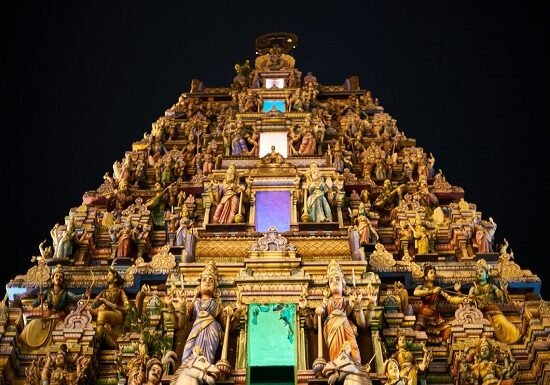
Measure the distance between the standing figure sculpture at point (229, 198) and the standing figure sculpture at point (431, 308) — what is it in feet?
16.3

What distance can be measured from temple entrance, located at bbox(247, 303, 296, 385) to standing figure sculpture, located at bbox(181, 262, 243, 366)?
1.43 ft

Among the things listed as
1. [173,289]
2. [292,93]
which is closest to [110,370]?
[173,289]

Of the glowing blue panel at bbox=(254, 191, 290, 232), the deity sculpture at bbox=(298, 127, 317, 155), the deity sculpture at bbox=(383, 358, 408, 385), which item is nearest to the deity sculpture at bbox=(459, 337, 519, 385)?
the deity sculpture at bbox=(383, 358, 408, 385)

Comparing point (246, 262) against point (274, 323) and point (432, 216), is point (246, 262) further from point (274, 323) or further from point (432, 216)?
point (432, 216)

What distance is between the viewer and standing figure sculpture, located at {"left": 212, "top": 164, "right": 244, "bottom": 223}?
2109 cm

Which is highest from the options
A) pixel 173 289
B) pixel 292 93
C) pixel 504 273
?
pixel 292 93

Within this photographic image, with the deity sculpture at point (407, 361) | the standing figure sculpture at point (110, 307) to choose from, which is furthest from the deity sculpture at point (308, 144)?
the deity sculpture at point (407, 361)

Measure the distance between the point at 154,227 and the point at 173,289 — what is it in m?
5.33

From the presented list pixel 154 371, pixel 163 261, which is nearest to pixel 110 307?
pixel 163 261

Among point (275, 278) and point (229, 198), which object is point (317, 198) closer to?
point (229, 198)

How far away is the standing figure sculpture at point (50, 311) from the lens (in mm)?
16984

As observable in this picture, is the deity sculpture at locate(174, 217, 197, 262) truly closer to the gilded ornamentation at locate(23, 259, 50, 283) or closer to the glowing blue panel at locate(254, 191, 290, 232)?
the glowing blue panel at locate(254, 191, 290, 232)

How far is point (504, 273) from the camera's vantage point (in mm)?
19219

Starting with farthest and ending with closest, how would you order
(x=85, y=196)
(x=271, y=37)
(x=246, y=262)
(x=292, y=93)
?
(x=271, y=37) < (x=292, y=93) < (x=85, y=196) < (x=246, y=262)
